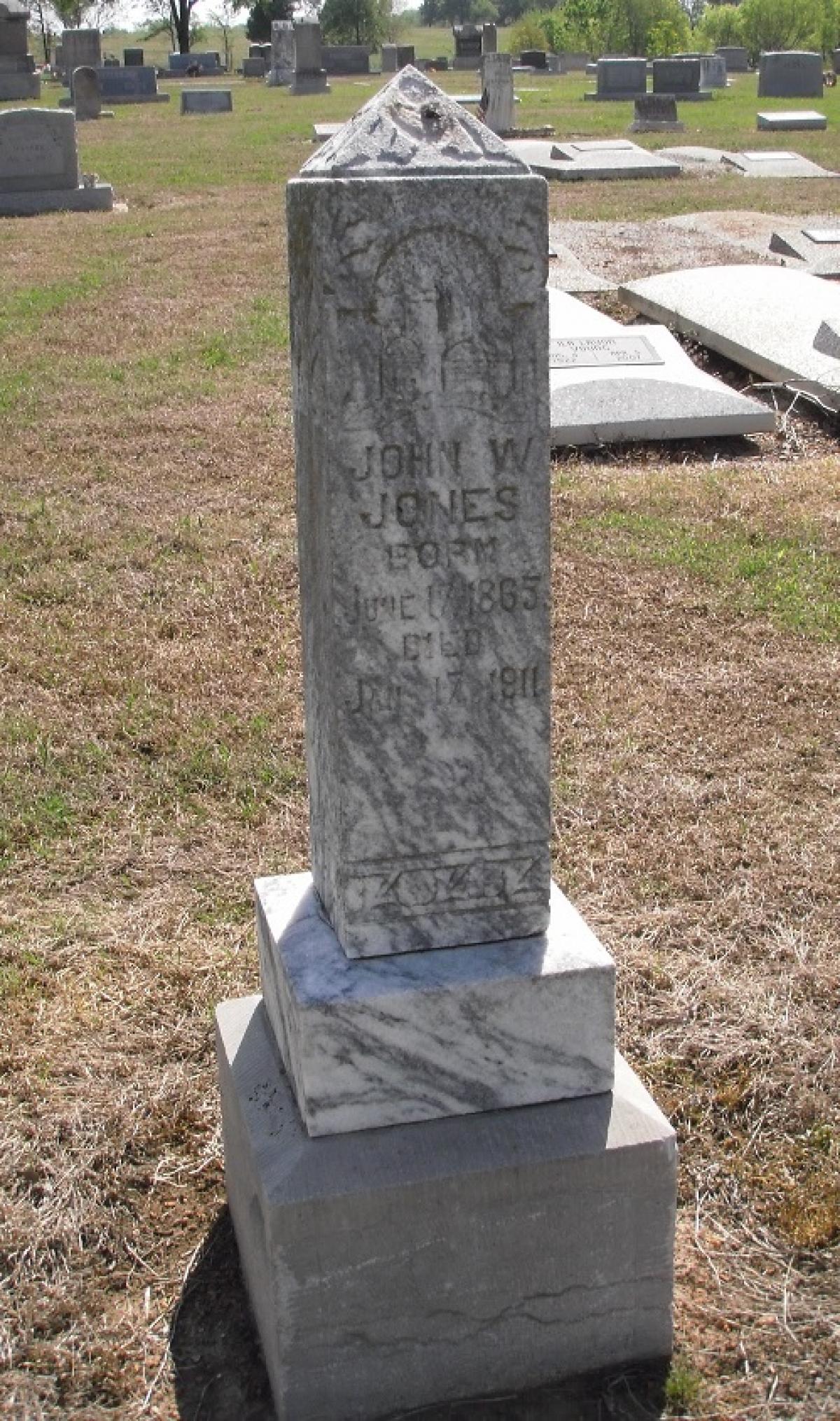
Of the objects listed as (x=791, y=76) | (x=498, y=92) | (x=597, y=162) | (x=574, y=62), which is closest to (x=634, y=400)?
(x=597, y=162)

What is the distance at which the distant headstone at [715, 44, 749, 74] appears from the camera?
1606 inches

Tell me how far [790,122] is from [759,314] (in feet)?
58.8

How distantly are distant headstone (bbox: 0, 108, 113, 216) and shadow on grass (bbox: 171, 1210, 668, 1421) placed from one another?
54.5ft

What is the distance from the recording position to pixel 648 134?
24453 mm

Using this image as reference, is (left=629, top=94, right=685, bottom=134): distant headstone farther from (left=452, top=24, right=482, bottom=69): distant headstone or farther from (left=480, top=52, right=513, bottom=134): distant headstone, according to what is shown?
(left=452, top=24, right=482, bottom=69): distant headstone

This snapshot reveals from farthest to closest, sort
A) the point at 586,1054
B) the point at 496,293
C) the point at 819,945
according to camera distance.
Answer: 1. the point at 819,945
2. the point at 586,1054
3. the point at 496,293

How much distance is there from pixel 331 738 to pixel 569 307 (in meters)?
7.17

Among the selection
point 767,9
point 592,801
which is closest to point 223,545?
point 592,801

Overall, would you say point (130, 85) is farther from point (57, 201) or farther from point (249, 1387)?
point (249, 1387)

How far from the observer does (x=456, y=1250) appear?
229 cm

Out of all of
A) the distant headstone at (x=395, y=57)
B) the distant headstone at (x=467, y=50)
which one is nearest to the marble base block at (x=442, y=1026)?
the distant headstone at (x=395, y=57)

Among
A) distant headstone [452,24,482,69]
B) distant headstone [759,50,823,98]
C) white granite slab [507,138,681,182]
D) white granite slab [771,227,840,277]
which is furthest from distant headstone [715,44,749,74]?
white granite slab [771,227,840,277]

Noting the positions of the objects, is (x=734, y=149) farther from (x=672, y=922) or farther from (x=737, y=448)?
(x=672, y=922)

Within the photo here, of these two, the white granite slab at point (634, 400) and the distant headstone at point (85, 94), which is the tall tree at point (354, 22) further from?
the white granite slab at point (634, 400)
